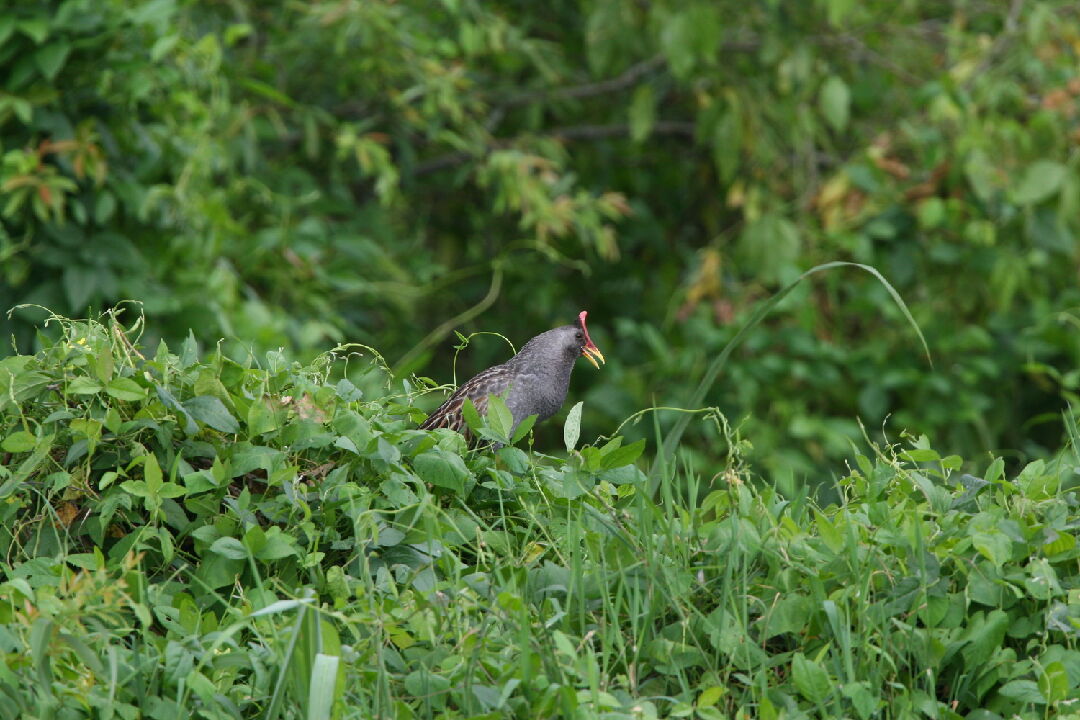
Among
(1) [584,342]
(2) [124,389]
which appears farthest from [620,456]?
(1) [584,342]

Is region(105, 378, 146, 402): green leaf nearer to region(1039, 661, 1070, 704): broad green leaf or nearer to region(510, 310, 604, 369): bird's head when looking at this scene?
region(510, 310, 604, 369): bird's head

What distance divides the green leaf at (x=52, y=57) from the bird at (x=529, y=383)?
203 centimetres

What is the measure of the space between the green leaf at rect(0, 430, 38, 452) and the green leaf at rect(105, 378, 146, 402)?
157 millimetres

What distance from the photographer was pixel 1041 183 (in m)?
6.67

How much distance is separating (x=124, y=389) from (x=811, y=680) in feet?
4.35

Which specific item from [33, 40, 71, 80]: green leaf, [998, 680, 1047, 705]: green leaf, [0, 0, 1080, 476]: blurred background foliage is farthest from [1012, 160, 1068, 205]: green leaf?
[998, 680, 1047, 705]: green leaf

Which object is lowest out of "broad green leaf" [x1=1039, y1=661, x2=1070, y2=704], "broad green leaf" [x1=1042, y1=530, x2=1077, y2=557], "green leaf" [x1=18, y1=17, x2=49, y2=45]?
"broad green leaf" [x1=1039, y1=661, x2=1070, y2=704]

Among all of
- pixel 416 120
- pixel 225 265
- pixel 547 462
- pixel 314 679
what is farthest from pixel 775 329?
pixel 314 679

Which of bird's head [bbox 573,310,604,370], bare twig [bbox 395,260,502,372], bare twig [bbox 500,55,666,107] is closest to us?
bird's head [bbox 573,310,604,370]

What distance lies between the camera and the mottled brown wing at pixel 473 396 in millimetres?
3766

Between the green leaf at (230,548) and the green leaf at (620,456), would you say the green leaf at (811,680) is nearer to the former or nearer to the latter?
the green leaf at (620,456)

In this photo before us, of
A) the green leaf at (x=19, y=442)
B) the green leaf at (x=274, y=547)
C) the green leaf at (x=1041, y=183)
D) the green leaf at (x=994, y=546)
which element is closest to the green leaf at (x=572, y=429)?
the green leaf at (x=274, y=547)

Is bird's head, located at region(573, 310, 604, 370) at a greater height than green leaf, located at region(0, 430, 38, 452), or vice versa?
green leaf, located at region(0, 430, 38, 452)

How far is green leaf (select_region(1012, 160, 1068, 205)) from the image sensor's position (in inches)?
262
